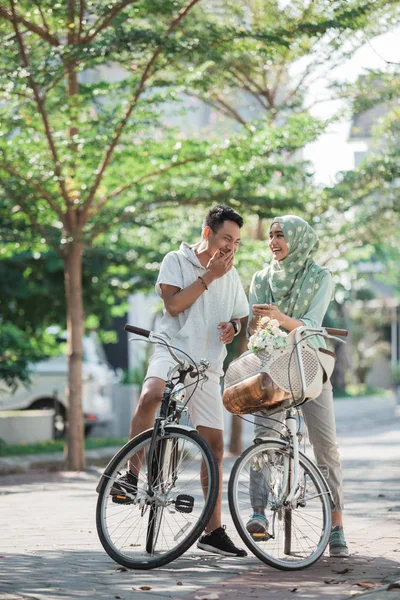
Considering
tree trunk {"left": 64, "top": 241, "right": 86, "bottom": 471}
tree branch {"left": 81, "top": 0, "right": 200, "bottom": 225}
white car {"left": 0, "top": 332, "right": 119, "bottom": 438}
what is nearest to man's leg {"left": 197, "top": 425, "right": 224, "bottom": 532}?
tree branch {"left": 81, "top": 0, "right": 200, "bottom": 225}

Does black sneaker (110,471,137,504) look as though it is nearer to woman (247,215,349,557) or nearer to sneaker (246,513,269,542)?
sneaker (246,513,269,542)

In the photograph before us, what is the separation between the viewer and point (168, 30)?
39.5 feet

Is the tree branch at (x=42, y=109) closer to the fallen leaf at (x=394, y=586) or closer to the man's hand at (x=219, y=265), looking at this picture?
the man's hand at (x=219, y=265)

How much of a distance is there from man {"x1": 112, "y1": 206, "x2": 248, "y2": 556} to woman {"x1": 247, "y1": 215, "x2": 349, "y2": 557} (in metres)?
0.21

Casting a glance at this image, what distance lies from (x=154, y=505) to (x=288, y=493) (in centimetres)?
70

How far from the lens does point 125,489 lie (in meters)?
6.08

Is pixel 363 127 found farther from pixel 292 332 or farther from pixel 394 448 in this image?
pixel 292 332

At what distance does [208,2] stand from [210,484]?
38.6ft

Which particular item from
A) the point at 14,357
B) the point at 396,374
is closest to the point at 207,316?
the point at 14,357

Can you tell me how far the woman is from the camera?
6422 mm

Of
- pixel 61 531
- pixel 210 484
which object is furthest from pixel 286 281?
pixel 61 531

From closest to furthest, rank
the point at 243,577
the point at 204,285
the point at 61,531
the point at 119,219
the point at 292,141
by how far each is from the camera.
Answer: the point at 243,577
the point at 204,285
the point at 61,531
the point at 292,141
the point at 119,219

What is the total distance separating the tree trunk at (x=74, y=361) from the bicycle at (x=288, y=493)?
8.73m

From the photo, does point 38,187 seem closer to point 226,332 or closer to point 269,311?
point 226,332
